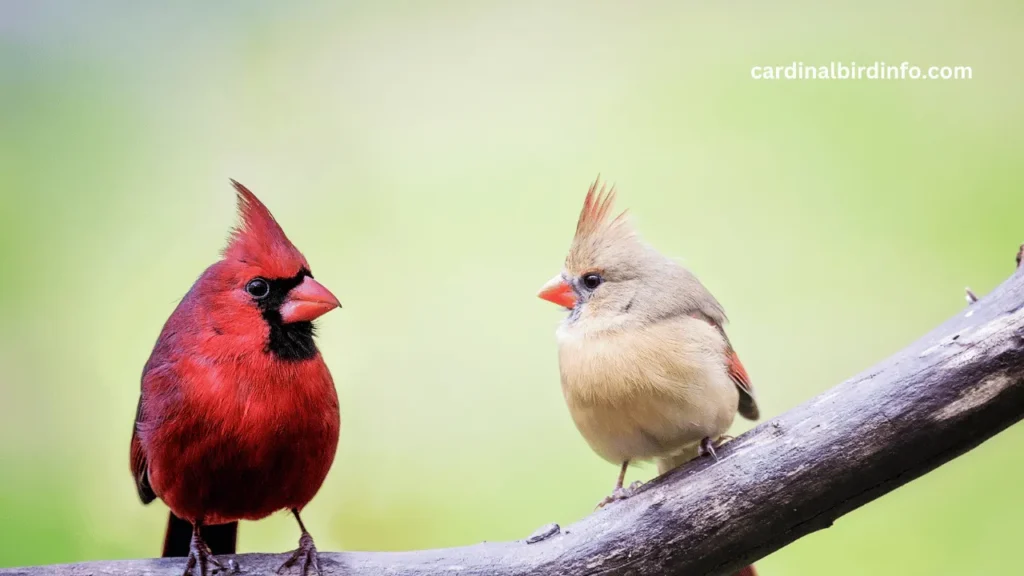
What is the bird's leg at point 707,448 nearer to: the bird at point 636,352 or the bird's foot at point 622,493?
the bird at point 636,352

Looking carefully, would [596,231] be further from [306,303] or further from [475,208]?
[475,208]

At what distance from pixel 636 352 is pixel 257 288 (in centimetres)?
77

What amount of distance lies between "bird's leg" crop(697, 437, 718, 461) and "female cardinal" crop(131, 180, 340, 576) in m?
0.76

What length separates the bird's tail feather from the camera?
2.07m

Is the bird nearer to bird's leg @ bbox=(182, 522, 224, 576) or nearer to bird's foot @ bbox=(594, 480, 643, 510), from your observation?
bird's foot @ bbox=(594, 480, 643, 510)

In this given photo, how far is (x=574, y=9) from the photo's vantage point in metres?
3.04

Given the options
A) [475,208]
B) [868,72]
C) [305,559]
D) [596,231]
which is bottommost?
[305,559]

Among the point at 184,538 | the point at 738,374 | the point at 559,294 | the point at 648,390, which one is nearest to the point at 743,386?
the point at 738,374

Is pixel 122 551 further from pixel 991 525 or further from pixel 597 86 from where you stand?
pixel 991 525

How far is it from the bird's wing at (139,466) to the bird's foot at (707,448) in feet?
3.66

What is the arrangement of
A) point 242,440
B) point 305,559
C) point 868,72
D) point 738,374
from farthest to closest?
point 868,72
point 738,374
point 305,559
point 242,440

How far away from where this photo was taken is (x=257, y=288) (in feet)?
5.94

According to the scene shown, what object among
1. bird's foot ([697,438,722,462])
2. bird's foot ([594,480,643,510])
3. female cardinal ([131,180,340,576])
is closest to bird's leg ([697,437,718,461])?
bird's foot ([697,438,722,462])

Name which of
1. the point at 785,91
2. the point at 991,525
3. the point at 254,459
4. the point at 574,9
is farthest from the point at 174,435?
the point at 991,525
